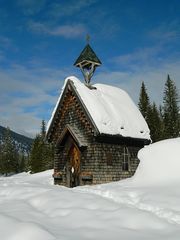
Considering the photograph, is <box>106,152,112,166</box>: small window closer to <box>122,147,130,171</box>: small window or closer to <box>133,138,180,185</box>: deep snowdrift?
<box>122,147,130,171</box>: small window

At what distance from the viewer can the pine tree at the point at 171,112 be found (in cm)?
4578

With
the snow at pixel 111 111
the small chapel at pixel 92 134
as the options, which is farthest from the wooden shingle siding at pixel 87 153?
the snow at pixel 111 111

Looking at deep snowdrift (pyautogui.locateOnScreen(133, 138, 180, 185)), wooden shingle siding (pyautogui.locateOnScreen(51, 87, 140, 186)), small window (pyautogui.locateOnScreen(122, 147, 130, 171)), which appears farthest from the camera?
small window (pyautogui.locateOnScreen(122, 147, 130, 171))

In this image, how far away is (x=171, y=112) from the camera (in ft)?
165

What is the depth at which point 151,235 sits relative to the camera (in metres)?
6.01

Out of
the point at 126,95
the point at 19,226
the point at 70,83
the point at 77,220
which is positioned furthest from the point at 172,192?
the point at 126,95

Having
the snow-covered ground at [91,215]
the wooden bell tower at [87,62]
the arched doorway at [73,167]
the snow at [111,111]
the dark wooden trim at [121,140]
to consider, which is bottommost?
the snow-covered ground at [91,215]

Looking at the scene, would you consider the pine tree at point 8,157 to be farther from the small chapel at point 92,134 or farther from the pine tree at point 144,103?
the small chapel at point 92,134

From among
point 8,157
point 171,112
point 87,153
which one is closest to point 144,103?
point 171,112

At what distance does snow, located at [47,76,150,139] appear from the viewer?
19625 mm

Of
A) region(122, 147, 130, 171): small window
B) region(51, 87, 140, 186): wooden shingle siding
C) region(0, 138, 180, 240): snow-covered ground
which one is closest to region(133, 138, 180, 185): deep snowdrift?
region(0, 138, 180, 240): snow-covered ground

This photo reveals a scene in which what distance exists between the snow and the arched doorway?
2.79 m

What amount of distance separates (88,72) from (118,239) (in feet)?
64.6

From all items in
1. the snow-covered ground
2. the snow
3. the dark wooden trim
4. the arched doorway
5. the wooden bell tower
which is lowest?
the snow-covered ground
